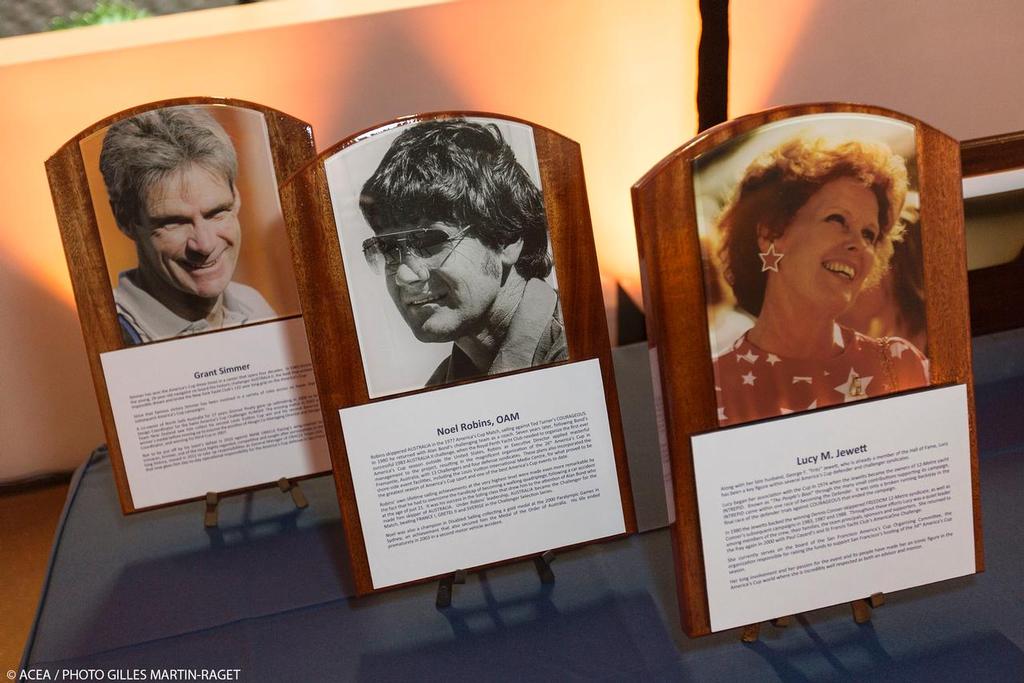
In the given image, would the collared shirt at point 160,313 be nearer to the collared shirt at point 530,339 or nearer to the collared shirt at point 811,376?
the collared shirt at point 530,339

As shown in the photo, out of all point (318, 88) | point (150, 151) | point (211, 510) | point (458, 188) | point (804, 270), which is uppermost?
point (318, 88)

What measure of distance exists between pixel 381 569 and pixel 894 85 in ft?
6.04

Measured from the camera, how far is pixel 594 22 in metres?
2.13

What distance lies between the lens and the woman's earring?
971 mm

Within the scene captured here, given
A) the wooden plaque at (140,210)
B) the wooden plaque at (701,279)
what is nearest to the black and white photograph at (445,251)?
the wooden plaque at (701,279)

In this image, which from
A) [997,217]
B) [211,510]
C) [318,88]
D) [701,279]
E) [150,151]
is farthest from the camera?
[318,88]

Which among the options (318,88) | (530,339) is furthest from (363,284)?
(318,88)

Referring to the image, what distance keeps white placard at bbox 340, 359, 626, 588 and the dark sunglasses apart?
16cm

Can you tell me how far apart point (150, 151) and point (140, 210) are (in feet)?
0.28

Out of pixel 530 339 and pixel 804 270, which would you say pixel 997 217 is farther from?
pixel 530 339

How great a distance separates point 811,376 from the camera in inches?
39.6

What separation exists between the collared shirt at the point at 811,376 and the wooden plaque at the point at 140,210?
2.25ft

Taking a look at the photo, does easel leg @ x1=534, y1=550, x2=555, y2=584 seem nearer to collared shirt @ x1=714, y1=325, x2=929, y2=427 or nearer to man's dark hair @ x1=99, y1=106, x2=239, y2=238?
collared shirt @ x1=714, y1=325, x2=929, y2=427

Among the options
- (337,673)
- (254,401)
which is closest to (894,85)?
(254,401)
